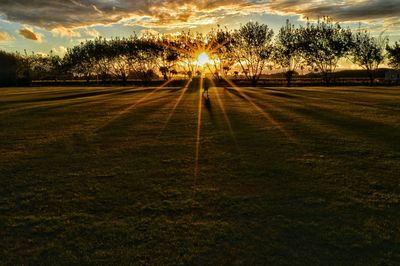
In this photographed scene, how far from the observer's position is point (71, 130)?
14.8 metres

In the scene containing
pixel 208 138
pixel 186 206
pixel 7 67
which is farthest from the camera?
pixel 7 67

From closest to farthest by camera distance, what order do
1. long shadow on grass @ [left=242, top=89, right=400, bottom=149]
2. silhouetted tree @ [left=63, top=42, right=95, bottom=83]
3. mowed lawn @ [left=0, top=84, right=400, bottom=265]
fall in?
mowed lawn @ [left=0, top=84, right=400, bottom=265] → long shadow on grass @ [left=242, top=89, right=400, bottom=149] → silhouetted tree @ [left=63, top=42, right=95, bottom=83]

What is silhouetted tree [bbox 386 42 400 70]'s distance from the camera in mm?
82812

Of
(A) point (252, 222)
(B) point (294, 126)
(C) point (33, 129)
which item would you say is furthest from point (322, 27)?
(A) point (252, 222)

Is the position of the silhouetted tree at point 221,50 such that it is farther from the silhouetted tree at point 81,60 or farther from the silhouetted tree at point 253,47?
the silhouetted tree at point 81,60

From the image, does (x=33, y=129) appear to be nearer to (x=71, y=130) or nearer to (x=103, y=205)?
(x=71, y=130)

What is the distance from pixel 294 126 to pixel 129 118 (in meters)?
9.12

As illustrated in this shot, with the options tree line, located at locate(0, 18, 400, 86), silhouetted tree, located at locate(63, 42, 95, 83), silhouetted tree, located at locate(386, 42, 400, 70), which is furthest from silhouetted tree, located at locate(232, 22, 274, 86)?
silhouetted tree, located at locate(63, 42, 95, 83)

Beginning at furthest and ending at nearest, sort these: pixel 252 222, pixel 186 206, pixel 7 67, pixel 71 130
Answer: pixel 7 67, pixel 71 130, pixel 186 206, pixel 252 222

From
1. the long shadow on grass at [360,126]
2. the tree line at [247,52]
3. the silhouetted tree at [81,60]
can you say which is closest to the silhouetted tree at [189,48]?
the tree line at [247,52]

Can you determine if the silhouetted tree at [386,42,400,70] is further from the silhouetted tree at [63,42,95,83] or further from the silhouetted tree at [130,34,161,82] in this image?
the silhouetted tree at [63,42,95,83]

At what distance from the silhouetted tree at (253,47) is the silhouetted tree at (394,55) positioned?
33.0 m

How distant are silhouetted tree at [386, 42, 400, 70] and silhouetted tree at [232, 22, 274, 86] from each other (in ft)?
108

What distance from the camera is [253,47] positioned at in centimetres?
7981
